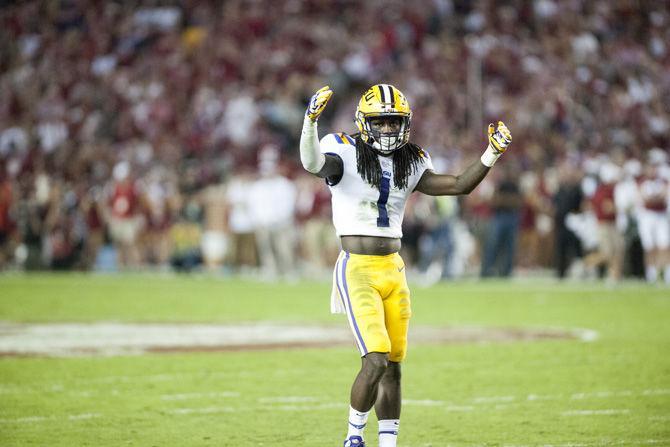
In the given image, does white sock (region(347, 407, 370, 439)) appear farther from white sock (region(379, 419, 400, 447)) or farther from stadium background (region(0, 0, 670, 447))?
stadium background (region(0, 0, 670, 447))

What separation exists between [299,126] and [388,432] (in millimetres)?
18835

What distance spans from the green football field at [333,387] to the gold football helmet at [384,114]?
66.8 inches

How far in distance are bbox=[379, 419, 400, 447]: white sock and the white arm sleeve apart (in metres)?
1.38

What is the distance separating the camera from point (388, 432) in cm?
598

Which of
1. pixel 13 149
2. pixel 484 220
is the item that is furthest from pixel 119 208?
pixel 484 220

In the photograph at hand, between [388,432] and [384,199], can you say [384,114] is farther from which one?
[388,432]

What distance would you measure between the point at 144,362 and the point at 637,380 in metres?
4.05

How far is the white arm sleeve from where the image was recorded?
5.68 meters

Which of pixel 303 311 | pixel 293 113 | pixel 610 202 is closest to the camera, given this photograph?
pixel 303 311

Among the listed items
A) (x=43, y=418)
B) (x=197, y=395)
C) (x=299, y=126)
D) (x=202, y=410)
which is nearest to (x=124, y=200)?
(x=299, y=126)

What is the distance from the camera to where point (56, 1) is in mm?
28078

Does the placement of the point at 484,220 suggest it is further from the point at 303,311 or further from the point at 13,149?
the point at 13,149

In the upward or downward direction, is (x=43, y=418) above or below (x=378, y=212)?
below

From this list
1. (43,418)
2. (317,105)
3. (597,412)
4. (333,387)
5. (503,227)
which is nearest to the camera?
(317,105)
